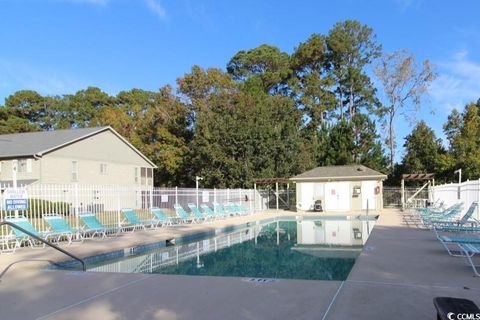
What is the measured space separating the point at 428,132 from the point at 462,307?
38933mm

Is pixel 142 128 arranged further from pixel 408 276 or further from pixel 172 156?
pixel 408 276

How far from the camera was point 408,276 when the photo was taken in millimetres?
7434

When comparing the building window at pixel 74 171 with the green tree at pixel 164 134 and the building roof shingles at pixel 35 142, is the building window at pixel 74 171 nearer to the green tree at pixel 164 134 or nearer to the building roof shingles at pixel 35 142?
the building roof shingles at pixel 35 142

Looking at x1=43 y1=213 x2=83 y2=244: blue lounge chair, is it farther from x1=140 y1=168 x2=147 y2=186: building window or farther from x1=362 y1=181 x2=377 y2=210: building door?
x1=140 y1=168 x2=147 y2=186: building window

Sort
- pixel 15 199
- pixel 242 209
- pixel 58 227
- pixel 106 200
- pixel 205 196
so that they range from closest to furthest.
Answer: pixel 15 199 < pixel 58 227 < pixel 106 200 < pixel 205 196 < pixel 242 209

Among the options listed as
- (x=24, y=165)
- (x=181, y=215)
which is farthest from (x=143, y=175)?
(x=181, y=215)

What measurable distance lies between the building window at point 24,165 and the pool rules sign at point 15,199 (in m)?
18.3

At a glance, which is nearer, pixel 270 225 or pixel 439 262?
pixel 439 262

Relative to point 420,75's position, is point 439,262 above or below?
below

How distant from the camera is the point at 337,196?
3019 cm

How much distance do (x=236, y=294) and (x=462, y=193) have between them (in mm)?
15152

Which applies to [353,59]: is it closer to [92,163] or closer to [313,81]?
[313,81]

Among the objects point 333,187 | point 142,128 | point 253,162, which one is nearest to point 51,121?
point 142,128

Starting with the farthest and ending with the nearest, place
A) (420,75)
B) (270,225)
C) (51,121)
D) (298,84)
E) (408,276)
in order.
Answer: (51,121), (298,84), (420,75), (270,225), (408,276)
